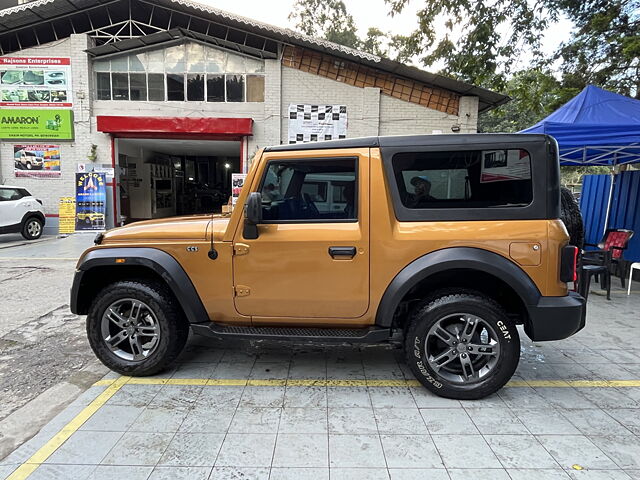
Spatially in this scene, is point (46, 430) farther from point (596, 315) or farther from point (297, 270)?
point (596, 315)

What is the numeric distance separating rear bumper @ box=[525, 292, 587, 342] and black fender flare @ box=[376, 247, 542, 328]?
7 centimetres

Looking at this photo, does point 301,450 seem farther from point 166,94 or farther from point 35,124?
point 35,124

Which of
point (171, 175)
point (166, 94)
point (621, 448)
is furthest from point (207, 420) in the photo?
point (171, 175)

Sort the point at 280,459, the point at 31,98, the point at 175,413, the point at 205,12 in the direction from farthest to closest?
1. the point at 31,98
2. the point at 205,12
3. the point at 175,413
4. the point at 280,459

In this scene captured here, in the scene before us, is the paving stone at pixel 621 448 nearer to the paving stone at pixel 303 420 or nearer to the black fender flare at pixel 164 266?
the paving stone at pixel 303 420

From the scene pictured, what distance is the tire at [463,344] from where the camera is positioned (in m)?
3.07

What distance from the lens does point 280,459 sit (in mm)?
2486

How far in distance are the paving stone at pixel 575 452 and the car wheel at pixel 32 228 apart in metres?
14.1

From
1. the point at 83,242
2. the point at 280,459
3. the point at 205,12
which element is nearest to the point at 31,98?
the point at 83,242

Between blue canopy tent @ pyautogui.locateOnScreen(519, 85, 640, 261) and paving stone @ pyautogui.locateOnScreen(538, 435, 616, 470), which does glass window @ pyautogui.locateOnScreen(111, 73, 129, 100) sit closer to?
blue canopy tent @ pyautogui.locateOnScreen(519, 85, 640, 261)

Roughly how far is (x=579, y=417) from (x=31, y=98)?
658 inches

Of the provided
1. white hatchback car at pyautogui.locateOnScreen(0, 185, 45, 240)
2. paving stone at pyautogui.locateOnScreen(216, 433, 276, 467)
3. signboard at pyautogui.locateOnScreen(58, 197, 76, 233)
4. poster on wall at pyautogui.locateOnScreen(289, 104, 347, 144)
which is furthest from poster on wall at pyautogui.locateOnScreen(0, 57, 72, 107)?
paving stone at pyautogui.locateOnScreen(216, 433, 276, 467)

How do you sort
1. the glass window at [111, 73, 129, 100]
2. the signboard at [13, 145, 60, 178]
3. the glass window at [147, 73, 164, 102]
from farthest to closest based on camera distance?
the signboard at [13, 145, 60, 178] → the glass window at [111, 73, 129, 100] → the glass window at [147, 73, 164, 102]

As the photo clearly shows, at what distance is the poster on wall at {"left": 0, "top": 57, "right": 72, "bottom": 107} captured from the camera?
13.4 metres
